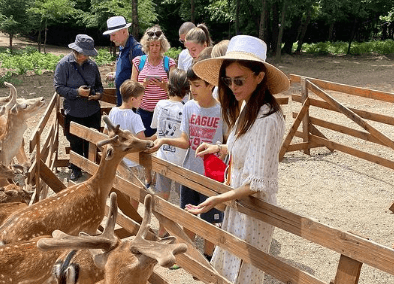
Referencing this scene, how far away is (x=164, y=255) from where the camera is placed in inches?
101

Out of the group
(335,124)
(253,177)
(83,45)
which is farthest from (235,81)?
(335,124)

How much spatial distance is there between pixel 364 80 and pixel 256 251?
18.0 meters

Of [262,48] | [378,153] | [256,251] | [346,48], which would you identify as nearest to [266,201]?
[256,251]

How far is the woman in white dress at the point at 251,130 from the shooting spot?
10.5ft

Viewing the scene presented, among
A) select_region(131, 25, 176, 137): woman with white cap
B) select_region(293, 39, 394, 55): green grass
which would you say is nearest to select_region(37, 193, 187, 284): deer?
select_region(131, 25, 176, 137): woman with white cap

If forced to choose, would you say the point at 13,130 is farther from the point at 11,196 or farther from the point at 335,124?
the point at 335,124

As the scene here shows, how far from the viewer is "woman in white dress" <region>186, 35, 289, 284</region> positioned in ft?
10.5

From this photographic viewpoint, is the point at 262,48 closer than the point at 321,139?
Yes

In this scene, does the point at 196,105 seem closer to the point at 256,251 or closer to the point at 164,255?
the point at 256,251

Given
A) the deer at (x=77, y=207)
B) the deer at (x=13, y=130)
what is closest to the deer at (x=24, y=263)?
the deer at (x=77, y=207)

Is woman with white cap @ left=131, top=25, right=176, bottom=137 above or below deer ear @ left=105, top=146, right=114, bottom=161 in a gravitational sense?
above

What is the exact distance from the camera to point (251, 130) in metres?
3.26

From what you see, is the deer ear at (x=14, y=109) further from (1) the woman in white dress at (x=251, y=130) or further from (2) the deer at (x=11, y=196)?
(1) the woman in white dress at (x=251, y=130)

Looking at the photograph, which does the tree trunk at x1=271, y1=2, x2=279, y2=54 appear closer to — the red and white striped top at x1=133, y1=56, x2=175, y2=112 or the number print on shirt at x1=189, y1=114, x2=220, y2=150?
the red and white striped top at x1=133, y1=56, x2=175, y2=112
